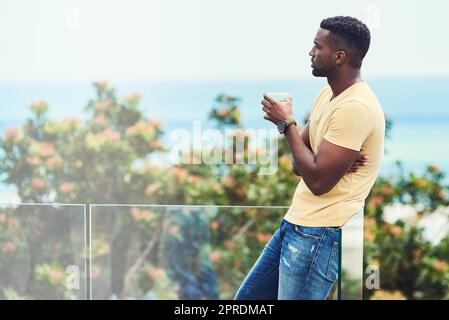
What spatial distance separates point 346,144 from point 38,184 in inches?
104

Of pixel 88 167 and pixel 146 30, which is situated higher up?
pixel 146 30

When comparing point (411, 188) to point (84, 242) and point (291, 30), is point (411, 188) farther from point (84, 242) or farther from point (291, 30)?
point (84, 242)

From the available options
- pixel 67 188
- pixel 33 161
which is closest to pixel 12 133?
pixel 33 161

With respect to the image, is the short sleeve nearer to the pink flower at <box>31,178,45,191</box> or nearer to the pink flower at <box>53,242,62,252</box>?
the pink flower at <box>53,242,62,252</box>

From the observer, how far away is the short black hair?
7.92 feet

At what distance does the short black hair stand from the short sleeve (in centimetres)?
18

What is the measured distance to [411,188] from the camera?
177 inches

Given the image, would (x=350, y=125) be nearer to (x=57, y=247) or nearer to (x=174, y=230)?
(x=174, y=230)

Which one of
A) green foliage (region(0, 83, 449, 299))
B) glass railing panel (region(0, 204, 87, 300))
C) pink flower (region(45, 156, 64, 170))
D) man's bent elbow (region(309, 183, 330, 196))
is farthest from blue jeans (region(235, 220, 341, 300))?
pink flower (region(45, 156, 64, 170))

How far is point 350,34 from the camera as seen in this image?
2418 mm

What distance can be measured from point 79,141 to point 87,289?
1036mm

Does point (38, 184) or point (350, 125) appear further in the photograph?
point (38, 184)

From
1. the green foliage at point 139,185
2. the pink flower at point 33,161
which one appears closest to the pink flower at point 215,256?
the green foliage at point 139,185

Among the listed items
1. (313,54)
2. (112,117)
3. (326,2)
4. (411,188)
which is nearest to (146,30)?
(112,117)
